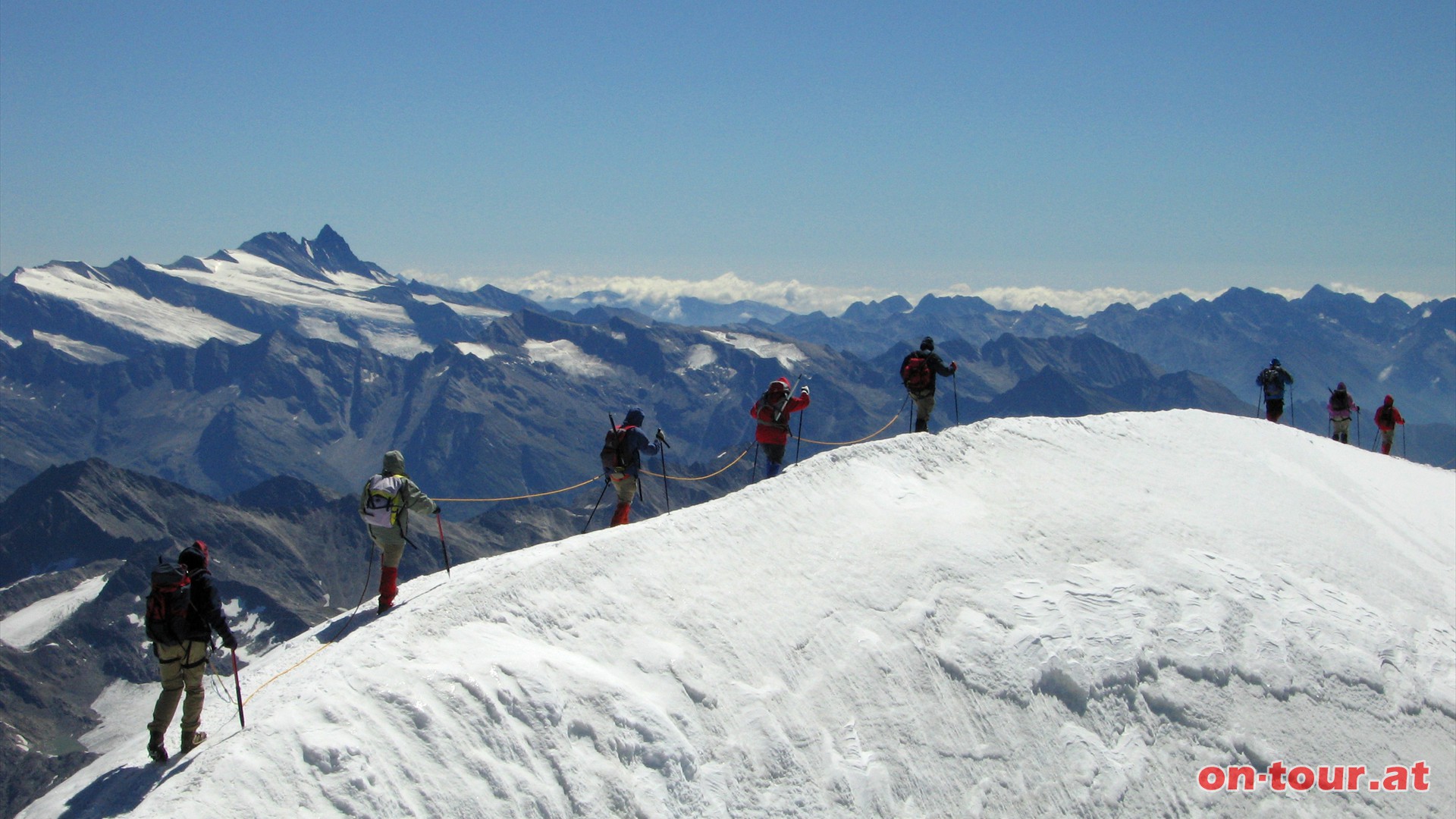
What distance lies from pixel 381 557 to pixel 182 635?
4158mm

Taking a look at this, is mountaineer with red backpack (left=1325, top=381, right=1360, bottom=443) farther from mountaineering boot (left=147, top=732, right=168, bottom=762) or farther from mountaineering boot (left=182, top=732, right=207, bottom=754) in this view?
mountaineering boot (left=147, top=732, right=168, bottom=762)

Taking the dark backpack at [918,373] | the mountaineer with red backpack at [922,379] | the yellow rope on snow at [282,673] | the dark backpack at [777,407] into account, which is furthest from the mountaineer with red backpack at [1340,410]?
the yellow rope on snow at [282,673]

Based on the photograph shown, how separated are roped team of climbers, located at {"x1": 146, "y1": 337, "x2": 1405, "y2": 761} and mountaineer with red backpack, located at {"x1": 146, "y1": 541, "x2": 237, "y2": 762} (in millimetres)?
12

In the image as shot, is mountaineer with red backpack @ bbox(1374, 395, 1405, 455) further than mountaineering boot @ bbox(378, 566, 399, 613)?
Yes

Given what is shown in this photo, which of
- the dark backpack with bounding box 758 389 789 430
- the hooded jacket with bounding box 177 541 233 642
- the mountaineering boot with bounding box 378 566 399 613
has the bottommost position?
the mountaineering boot with bounding box 378 566 399 613

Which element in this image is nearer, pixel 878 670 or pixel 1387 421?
pixel 878 670

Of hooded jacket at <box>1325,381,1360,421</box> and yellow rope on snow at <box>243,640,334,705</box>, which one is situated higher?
hooded jacket at <box>1325,381,1360,421</box>

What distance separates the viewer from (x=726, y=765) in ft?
53.8

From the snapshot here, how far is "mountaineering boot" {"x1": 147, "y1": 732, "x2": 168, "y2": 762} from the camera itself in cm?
1408

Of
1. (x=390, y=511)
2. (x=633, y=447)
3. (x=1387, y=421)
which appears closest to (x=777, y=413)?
(x=633, y=447)

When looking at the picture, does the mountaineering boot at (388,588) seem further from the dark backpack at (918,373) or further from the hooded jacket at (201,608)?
the dark backpack at (918,373)

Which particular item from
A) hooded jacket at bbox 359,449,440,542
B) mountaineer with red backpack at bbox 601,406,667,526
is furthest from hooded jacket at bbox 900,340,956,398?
hooded jacket at bbox 359,449,440,542

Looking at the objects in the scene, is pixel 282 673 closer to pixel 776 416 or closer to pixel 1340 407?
pixel 776 416

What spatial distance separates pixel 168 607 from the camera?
14266 millimetres
